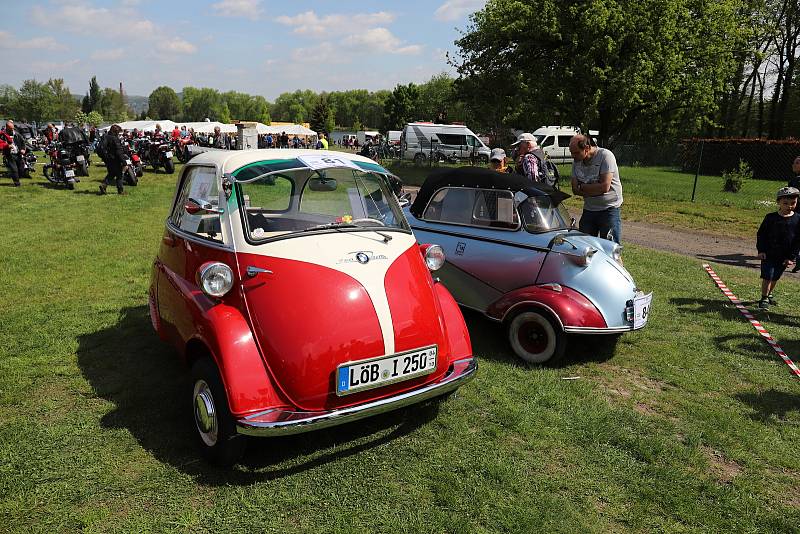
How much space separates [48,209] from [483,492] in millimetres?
13195

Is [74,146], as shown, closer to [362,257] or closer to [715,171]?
[362,257]

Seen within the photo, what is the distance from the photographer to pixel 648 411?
4.33 m

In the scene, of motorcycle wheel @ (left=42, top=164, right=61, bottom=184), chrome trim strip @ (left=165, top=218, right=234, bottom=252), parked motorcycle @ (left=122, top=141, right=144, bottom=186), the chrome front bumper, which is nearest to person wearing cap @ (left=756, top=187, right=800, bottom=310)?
the chrome front bumper

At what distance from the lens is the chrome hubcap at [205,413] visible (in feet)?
10.9

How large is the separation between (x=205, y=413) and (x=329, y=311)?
104cm

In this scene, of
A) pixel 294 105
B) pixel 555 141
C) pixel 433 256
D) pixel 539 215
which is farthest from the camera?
pixel 294 105

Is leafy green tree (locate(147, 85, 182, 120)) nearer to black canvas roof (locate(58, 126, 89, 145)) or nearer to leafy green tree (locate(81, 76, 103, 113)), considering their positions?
leafy green tree (locate(81, 76, 103, 113))

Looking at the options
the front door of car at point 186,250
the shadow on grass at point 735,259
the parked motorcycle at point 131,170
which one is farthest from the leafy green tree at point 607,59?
the front door of car at point 186,250

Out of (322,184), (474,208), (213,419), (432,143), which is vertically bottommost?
(213,419)

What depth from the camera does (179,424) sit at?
3846 mm

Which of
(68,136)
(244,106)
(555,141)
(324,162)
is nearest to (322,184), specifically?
(324,162)

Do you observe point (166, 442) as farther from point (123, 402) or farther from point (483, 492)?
point (483, 492)

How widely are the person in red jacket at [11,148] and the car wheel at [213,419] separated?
15364 millimetres

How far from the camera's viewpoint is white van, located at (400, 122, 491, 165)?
34156 millimetres
